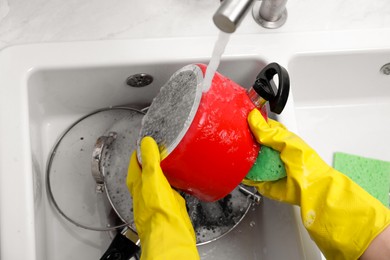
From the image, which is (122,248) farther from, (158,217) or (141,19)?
(141,19)

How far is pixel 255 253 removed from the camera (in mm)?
816

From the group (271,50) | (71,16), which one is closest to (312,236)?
(271,50)

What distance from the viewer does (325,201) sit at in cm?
61

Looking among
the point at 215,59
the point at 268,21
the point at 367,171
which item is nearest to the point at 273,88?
the point at 215,59

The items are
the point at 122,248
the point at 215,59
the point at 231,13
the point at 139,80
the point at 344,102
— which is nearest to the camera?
the point at 231,13

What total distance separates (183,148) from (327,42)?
1.32ft

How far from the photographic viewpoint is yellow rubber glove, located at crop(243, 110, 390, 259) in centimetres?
60

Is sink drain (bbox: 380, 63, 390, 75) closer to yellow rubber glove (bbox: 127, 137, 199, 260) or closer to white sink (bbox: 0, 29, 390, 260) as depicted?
white sink (bbox: 0, 29, 390, 260)

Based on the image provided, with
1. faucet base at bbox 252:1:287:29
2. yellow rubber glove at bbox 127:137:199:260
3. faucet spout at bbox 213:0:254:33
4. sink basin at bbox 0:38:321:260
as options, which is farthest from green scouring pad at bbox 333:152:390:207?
faucet spout at bbox 213:0:254:33

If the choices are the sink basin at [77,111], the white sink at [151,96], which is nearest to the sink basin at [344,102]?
the white sink at [151,96]

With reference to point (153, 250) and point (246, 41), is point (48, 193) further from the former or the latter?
point (246, 41)

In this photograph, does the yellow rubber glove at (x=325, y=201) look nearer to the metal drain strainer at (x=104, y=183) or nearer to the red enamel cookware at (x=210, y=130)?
the red enamel cookware at (x=210, y=130)

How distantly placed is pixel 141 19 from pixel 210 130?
333 mm

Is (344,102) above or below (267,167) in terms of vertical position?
below
